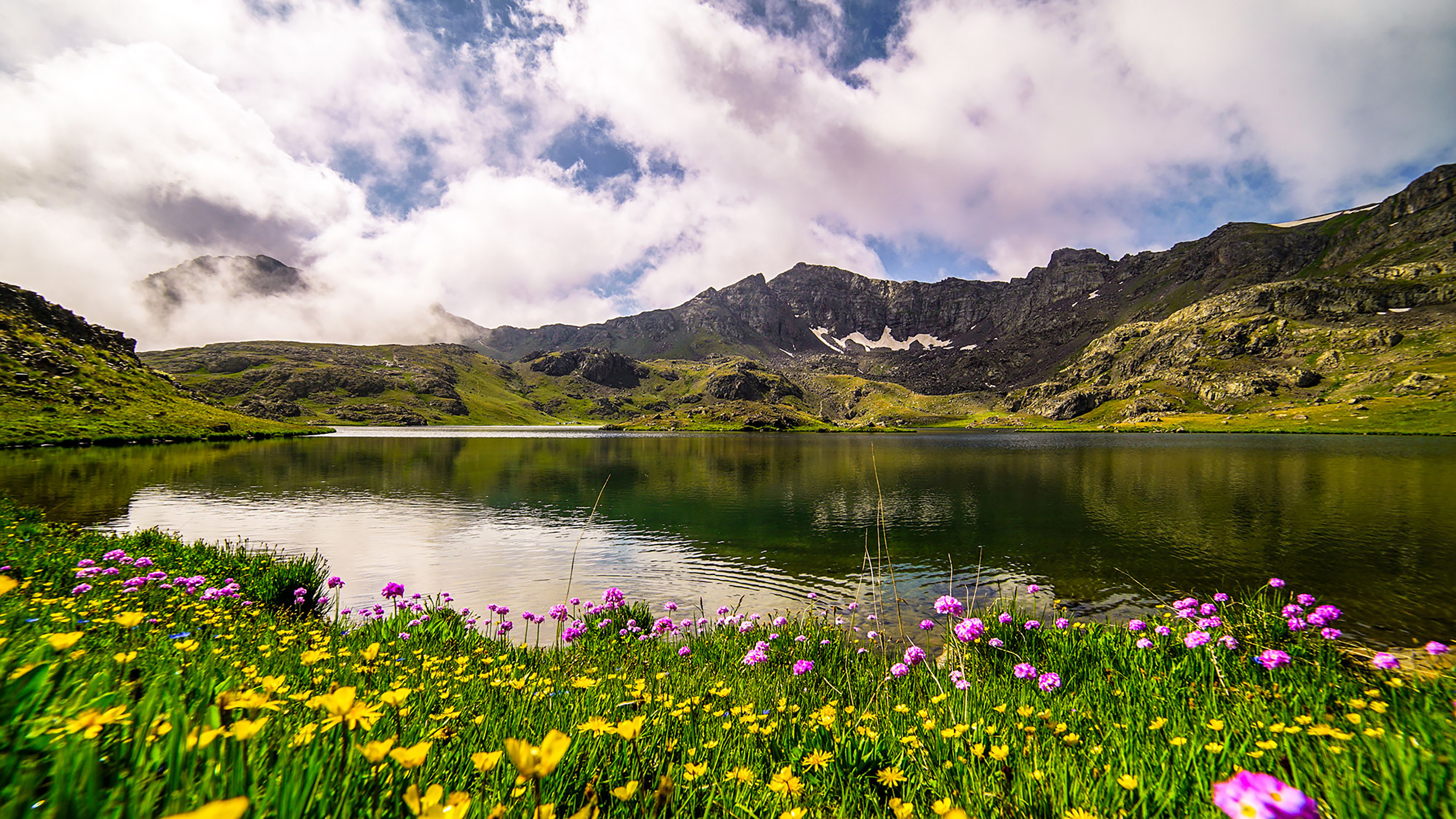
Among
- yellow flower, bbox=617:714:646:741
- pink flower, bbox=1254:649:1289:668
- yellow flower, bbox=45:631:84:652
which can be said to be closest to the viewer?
yellow flower, bbox=45:631:84:652

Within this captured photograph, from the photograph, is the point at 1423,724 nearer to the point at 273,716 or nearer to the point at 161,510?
the point at 273,716

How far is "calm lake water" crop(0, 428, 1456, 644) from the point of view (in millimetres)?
21250

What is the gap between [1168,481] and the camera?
55219mm

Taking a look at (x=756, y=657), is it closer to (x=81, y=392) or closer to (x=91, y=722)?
(x=91, y=722)

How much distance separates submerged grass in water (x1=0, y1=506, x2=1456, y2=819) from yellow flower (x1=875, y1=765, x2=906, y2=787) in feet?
0.07

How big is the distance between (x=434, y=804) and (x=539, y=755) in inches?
14.9

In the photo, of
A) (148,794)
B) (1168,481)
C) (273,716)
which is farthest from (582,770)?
(1168,481)

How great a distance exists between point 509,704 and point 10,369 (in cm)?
15608

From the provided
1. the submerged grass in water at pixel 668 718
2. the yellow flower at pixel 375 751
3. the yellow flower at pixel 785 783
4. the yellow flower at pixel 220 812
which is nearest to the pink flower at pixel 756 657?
the submerged grass in water at pixel 668 718

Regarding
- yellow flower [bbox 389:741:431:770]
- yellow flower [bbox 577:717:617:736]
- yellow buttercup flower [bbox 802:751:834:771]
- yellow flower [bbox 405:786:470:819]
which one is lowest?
yellow buttercup flower [bbox 802:751:834:771]

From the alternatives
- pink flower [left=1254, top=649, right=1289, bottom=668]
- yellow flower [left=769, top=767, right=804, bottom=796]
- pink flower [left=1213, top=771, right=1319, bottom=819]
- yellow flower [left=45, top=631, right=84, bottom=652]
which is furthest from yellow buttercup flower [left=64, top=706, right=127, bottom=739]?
pink flower [left=1254, top=649, right=1289, bottom=668]

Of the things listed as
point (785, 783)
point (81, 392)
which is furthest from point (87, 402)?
point (785, 783)

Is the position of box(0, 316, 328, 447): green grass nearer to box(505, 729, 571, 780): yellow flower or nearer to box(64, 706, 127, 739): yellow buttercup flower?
box(64, 706, 127, 739): yellow buttercup flower

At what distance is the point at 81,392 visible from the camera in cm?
9950
